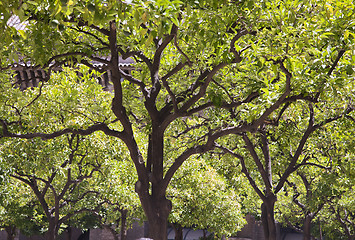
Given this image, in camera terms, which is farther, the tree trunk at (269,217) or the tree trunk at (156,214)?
the tree trunk at (269,217)

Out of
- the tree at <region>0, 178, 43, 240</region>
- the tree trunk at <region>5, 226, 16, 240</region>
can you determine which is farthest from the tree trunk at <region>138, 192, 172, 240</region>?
the tree trunk at <region>5, 226, 16, 240</region>

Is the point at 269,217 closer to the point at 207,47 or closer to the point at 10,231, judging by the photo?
the point at 207,47

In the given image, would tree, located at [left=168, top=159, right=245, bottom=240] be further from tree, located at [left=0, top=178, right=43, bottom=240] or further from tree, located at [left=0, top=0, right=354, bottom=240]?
tree, located at [left=0, top=0, right=354, bottom=240]

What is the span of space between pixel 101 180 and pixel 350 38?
15.1m

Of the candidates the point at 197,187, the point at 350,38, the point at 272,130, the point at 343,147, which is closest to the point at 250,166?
the point at 272,130

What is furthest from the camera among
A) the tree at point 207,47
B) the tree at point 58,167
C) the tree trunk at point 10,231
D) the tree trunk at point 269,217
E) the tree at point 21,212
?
the tree trunk at point 10,231

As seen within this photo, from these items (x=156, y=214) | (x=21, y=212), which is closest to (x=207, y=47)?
(x=156, y=214)

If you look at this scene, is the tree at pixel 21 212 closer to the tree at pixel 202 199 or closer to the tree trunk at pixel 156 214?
the tree at pixel 202 199

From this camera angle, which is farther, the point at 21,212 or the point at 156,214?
the point at 21,212

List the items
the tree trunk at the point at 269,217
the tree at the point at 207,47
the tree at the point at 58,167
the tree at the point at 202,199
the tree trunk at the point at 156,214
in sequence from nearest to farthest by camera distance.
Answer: the tree at the point at 207,47 < the tree trunk at the point at 156,214 < the tree trunk at the point at 269,217 < the tree at the point at 58,167 < the tree at the point at 202,199

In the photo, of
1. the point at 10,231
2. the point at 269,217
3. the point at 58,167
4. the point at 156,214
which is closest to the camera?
the point at 156,214

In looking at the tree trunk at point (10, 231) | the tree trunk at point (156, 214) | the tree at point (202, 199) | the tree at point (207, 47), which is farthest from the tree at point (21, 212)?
the tree trunk at point (156, 214)

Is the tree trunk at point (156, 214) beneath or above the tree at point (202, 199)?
beneath

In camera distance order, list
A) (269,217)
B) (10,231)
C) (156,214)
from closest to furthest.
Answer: (156,214)
(269,217)
(10,231)
